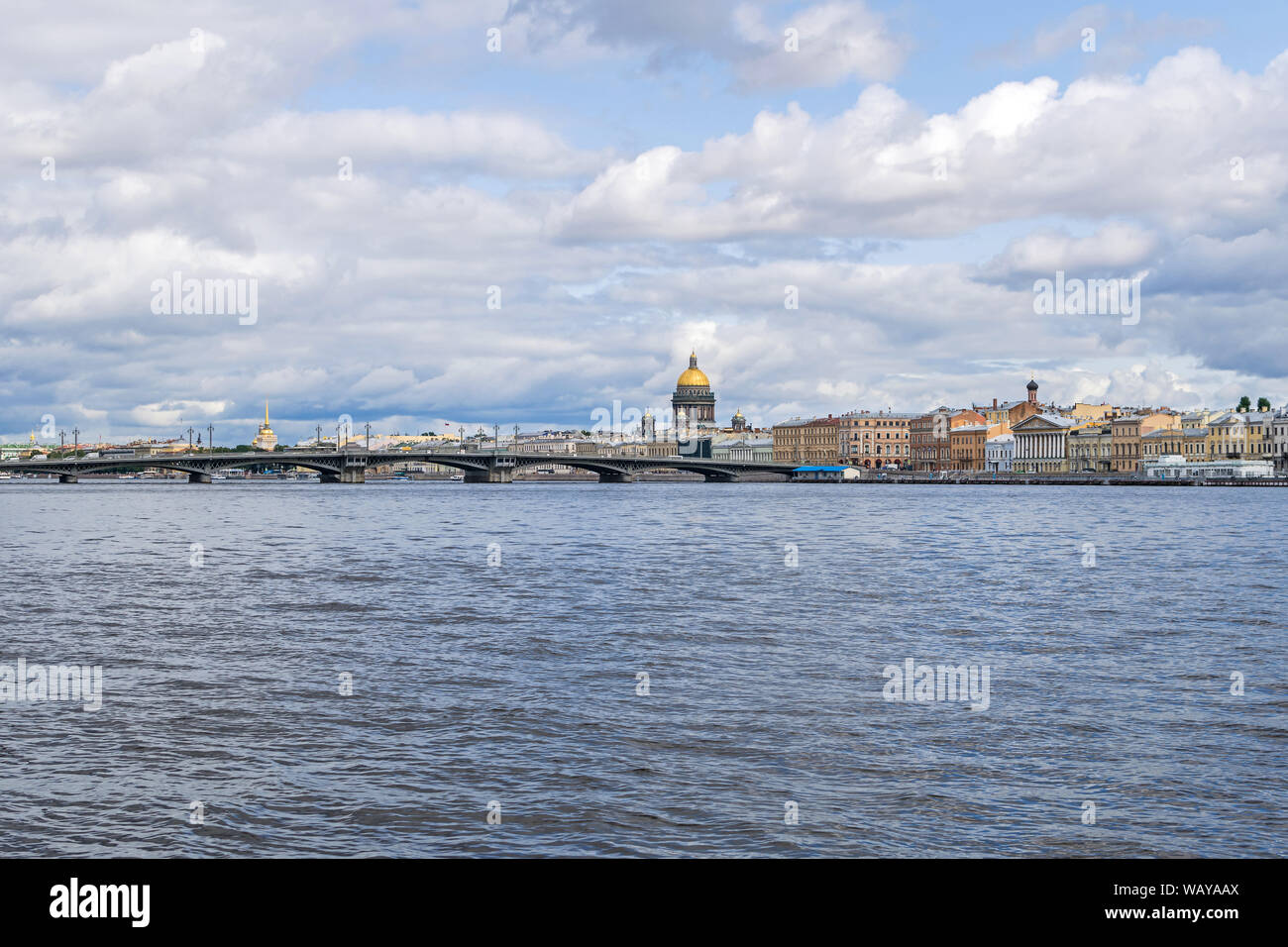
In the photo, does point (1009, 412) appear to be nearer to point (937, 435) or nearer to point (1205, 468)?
point (937, 435)

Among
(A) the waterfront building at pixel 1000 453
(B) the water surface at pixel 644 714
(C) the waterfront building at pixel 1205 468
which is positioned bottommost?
(B) the water surface at pixel 644 714

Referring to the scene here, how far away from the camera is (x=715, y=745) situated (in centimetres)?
791

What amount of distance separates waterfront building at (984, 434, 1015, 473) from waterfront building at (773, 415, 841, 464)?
16.7 m

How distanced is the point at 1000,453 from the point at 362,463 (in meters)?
61.8

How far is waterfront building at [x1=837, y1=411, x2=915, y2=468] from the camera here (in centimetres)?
13412

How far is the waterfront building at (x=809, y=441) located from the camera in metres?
137

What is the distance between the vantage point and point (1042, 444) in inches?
4574

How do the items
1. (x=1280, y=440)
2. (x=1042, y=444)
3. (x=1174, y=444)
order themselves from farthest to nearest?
(x=1042, y=444), (x=1174, y=444), (x=1280, y=440)

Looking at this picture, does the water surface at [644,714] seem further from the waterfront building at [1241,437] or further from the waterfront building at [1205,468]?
the waterfront building at [1241,437]

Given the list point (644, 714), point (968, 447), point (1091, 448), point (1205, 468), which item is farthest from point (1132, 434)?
point (644, 714)

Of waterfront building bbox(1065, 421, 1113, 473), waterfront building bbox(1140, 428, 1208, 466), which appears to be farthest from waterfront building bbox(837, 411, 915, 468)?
waterfront building bbox(1140, 428, 1208, 466)

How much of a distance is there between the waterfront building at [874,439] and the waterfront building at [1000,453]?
11662 millimetres

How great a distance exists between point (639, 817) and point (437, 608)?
1008cm

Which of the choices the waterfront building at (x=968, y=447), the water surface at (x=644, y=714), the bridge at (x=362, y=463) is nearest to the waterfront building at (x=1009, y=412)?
the waterfront building at (x=968, y=447)
